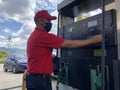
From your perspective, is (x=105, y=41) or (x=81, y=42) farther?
(x=81, y=42)

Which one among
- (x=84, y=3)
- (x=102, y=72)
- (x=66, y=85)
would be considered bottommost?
(x=66, y=85)

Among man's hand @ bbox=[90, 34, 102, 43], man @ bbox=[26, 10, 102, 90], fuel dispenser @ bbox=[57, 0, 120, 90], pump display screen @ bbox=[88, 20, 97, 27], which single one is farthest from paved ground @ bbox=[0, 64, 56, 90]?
man's hand @ bbox=[90, 34, 102, 43]

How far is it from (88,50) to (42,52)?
23.5 inches

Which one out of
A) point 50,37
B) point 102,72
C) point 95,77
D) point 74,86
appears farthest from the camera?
point 74,86

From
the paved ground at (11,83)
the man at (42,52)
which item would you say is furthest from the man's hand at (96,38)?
the paved ground at (11,83)

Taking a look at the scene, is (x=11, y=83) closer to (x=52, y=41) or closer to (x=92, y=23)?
(x=52, y=41)

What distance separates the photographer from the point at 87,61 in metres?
2.88

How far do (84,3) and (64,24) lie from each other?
1.91 feet

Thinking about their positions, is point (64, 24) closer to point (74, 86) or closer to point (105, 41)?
point (74, 86)

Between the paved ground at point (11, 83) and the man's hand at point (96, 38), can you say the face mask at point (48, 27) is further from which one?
the paved ground at point (11, 83)

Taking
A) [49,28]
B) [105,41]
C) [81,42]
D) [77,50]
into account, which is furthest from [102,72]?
[49,28]

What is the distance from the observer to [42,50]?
311cm

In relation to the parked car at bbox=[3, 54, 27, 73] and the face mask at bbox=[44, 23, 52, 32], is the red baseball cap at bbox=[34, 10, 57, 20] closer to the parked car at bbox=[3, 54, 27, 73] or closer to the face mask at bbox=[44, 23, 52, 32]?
the face mask at bbox=[44, 23, 52, 32]

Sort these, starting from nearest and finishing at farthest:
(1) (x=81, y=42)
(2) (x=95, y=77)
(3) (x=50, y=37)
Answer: (2) (x=95, y=77), (1) (x=81, y=42), (3) (x=50, y=37)
